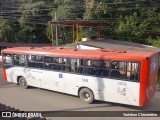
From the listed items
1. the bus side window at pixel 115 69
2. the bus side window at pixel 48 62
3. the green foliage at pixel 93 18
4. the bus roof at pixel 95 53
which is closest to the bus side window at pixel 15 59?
the bus roof at pixel 95 53

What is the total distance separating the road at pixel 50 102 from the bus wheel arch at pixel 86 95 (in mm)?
217

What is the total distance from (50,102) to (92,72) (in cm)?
261

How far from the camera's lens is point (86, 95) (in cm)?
1371

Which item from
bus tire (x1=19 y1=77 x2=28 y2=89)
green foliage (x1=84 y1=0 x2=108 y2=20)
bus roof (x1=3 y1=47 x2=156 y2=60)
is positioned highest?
green foliage (x1=84 y1=0 x2=108 y2=20)

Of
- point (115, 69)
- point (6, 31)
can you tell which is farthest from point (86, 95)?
point (6, 31)

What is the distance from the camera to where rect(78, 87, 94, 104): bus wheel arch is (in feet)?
44.0

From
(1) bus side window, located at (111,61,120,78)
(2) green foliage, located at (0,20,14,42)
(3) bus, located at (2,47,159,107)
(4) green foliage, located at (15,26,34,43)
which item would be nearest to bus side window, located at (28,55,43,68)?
(3) bus, located at (2,47,159,107)

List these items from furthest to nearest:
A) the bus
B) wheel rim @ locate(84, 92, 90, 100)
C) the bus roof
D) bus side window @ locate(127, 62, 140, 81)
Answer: wheel rim @ locate(84, 92, 90, 100), the bus roof, the bus, bus side window @ locate(127, 62, 140, 81)

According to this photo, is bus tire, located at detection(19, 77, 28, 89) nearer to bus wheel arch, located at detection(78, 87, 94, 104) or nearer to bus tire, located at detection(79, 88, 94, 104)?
bus wheel arch, located at detection(78, 87, 94, 104)

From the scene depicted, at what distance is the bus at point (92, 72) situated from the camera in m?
11.8

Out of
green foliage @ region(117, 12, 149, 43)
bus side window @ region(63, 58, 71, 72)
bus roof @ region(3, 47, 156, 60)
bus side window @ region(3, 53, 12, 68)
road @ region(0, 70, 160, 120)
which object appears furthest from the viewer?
green foliage @ region(117, 12, 149, 43)

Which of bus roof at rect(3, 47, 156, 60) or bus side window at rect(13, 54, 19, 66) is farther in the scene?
bus side window at rect(13, 54, 19, 66)

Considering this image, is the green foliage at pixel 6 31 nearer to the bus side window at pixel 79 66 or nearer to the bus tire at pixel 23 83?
the bus tire at pixel 23 83

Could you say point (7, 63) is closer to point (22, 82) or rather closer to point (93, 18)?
point (22, 82)
